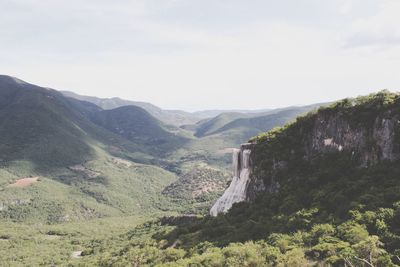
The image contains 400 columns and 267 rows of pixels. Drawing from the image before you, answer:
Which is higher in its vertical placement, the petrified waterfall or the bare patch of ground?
the petrified waterfall

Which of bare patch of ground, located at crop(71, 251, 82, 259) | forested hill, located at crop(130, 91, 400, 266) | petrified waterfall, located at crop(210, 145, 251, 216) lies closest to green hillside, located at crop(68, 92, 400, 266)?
forested hill, located at crop(130, 91, 400, 266)

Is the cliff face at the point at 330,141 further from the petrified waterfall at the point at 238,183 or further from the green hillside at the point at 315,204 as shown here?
the petrified waterfall at the point at 238,183

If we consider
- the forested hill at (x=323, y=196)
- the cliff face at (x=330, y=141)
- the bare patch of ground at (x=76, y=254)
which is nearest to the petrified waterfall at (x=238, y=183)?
the cliff face at (x=330, y=141)

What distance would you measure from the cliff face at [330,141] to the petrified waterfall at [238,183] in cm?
149

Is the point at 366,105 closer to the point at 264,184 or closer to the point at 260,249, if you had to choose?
the point at 264,184

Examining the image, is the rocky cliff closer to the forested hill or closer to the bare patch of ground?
the forested hill

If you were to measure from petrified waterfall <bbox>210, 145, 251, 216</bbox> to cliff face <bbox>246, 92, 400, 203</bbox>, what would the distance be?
4.88ft

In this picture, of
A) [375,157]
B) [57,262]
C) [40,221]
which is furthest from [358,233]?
[40,221]

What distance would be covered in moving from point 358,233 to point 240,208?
29.1m

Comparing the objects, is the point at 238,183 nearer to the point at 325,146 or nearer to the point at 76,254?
the point at 325,146

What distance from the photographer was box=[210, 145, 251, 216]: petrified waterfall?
77312 mm

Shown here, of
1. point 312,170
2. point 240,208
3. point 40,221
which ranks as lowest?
point 40,221

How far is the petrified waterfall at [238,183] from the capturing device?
77.3 meters

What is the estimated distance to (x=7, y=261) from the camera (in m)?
116
